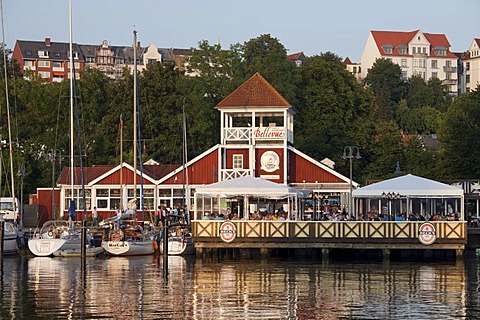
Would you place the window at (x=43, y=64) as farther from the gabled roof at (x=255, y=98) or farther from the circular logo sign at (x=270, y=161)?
the circular logo sign at (x=270, y=161)

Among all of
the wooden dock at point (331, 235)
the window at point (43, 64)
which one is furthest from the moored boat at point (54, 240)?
the window at point (43, 64)

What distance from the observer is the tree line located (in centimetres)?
9162

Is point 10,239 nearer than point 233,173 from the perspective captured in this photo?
Yes

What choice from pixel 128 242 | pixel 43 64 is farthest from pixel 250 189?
pixel 43 64

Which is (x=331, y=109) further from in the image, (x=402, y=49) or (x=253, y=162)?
(x=402, y=49)

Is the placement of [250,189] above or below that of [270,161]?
below

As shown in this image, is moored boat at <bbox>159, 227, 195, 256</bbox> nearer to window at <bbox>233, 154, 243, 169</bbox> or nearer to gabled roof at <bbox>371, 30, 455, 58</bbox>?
window at <bbox>233, 154, 243, 169</bbox>

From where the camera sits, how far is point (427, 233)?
52781 mm

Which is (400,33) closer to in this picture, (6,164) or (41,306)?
(6,164)

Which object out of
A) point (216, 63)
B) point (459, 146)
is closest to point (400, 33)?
point (216, 63)

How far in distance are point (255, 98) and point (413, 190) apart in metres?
17.4

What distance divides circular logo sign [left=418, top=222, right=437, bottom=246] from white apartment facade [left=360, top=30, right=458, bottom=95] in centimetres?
13504

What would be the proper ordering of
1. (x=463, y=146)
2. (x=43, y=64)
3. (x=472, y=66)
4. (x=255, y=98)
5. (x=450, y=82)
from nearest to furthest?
1. (x=255, y=98)
2. (x=463, y=146)
3. (x=472, y=66)
4. (x=43, y=64)
5. (x=450, y=82)

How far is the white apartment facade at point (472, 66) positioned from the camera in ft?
636
